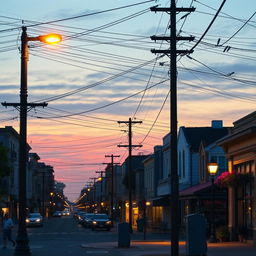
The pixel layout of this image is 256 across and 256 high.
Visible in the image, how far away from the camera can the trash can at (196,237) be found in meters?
25.0

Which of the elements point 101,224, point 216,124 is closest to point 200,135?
point 216,124

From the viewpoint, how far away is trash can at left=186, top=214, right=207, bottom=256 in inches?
986

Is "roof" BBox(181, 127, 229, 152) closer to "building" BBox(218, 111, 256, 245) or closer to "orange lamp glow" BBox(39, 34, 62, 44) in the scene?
"building" BBox(218, 111, 256, 245)

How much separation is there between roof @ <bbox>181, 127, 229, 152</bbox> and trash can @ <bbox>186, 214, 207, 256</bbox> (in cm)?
2911

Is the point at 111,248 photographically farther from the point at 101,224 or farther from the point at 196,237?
the point at 101,224

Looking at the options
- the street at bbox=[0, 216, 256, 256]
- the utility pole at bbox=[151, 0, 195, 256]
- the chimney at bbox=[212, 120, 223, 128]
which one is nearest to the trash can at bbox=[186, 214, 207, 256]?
the street at bbox=[0, 216, 256, 256]

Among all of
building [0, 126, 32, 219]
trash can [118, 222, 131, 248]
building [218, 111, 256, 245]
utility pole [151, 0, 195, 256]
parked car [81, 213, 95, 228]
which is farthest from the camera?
building [0, 126, 32, 219]

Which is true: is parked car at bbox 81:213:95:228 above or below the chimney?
below

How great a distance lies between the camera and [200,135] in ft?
188

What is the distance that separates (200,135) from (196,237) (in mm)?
32452

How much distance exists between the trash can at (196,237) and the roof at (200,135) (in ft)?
95.5

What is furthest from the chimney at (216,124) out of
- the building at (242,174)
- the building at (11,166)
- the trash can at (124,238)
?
the building at (11,166)

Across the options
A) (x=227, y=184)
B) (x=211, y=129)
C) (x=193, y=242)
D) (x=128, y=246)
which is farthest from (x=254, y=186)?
(x=211, y=129)

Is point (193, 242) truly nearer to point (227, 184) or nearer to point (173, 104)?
point (173, 104)
